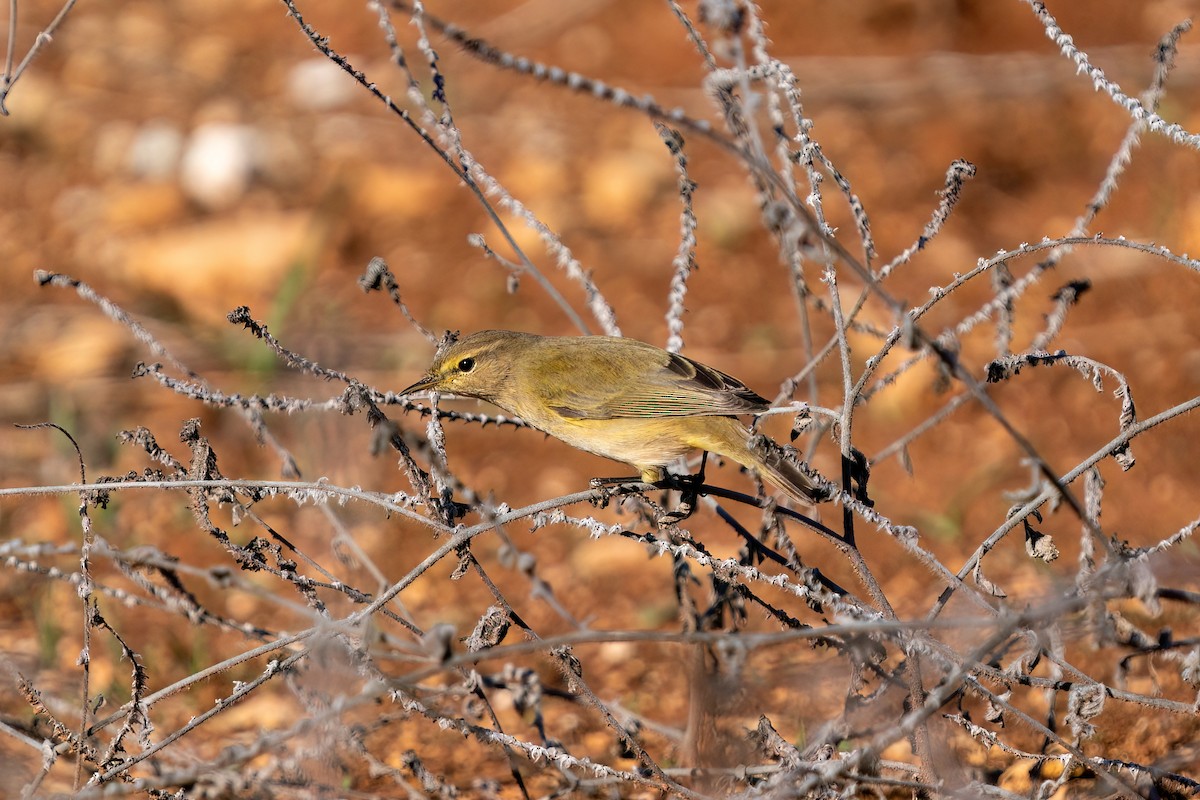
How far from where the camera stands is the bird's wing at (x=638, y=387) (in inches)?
166

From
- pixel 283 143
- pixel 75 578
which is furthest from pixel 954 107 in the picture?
pixel 75 578

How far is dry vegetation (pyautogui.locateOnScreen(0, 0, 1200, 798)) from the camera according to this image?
2879 mm

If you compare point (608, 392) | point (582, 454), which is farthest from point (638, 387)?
point (582, 454)

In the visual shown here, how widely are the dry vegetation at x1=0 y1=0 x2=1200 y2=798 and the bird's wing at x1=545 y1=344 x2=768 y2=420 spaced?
31 cm

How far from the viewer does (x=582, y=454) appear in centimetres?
679

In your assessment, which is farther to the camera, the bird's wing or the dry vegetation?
the bird's wing

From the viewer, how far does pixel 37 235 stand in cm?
875

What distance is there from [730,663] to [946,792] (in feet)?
1.82

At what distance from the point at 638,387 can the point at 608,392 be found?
0.13 metres

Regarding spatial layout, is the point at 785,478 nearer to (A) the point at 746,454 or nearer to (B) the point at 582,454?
(A) the point at 746,454

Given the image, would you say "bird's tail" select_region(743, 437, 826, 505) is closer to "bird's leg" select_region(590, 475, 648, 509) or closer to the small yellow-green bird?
the small yellow-green bird

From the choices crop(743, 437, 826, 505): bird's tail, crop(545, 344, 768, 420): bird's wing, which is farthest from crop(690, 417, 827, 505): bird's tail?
crop(545, 344, 768, 420): bird's wing

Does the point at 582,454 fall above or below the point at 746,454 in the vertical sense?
above

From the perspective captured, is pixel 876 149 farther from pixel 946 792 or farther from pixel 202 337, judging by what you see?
pixel 946 792
